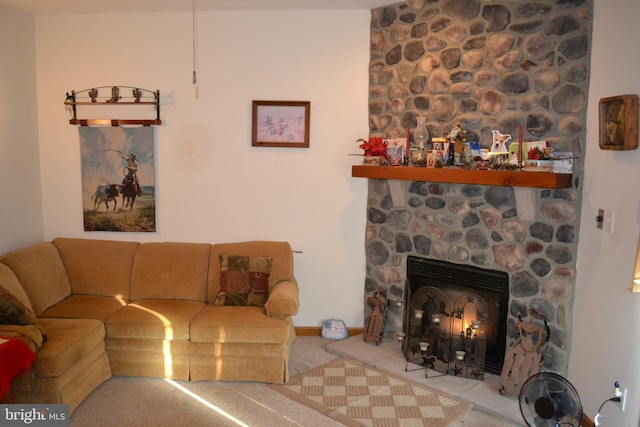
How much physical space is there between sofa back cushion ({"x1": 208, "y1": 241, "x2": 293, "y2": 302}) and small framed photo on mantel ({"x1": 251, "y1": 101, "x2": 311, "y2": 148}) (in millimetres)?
839

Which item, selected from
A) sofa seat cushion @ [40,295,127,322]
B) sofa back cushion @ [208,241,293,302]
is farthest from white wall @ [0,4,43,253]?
sofa back cushion @ [208,241,293,302]

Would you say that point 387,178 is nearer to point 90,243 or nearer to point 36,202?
point 90,243

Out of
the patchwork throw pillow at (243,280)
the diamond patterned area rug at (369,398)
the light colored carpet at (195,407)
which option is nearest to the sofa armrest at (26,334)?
the light colored carpet at (195,407)

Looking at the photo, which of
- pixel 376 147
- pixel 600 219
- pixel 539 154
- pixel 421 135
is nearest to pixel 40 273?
pixel 376 147

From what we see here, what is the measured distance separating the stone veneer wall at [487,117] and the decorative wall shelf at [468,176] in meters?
0.21

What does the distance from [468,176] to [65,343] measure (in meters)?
2.71

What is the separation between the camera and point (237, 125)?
14.4ft

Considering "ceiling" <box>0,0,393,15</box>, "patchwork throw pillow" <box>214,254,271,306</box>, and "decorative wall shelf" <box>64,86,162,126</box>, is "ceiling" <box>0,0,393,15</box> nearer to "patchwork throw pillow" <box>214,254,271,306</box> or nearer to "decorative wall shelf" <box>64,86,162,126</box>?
"decorative wall shelf" <box>64,86,162,126</box>

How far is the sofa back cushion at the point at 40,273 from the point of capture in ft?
12.2

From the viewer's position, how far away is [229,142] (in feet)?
14.5

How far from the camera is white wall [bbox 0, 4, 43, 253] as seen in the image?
13.4 ft

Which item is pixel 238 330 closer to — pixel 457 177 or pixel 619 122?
pixel 457 177

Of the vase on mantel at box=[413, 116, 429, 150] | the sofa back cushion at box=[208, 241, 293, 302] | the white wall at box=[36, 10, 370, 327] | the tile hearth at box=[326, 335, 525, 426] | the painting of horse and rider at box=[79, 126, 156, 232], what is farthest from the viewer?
the painting of horse and rider at box=[79, 126, 156, 232]

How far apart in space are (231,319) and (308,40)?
2.30 metres
